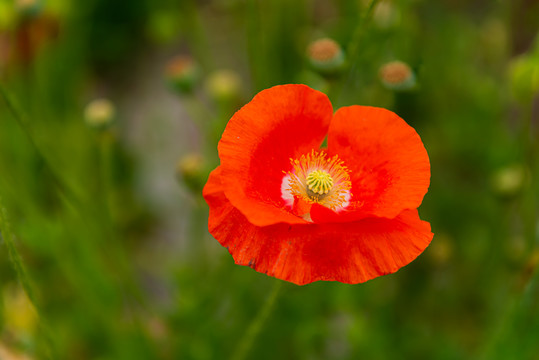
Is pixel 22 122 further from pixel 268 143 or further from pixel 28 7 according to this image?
pixel 28 7

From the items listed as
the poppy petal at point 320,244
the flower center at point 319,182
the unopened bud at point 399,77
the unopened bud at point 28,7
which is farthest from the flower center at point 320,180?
the unopened bud at point 28,7

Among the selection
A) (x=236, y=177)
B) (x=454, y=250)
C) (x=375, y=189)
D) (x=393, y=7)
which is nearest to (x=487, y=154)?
(x=454, y=250)

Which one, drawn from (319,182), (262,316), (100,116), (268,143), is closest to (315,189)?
(319,182)

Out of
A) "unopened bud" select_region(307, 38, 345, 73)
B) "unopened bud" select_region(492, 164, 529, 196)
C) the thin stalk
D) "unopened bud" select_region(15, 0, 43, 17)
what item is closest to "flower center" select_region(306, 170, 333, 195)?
"unopened bud" select_region(307, 38, 345, 73)

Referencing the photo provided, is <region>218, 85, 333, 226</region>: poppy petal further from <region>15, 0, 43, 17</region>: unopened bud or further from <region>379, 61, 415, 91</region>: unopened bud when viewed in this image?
<region>15, 0, 43, 17</region>: unopened bud

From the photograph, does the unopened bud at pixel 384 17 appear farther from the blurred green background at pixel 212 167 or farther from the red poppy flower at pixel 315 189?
the red poppy flower at pixel 315 189

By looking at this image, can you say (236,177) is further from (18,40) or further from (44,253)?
(18,40)

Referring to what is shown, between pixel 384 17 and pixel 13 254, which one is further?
pixel 384 17
